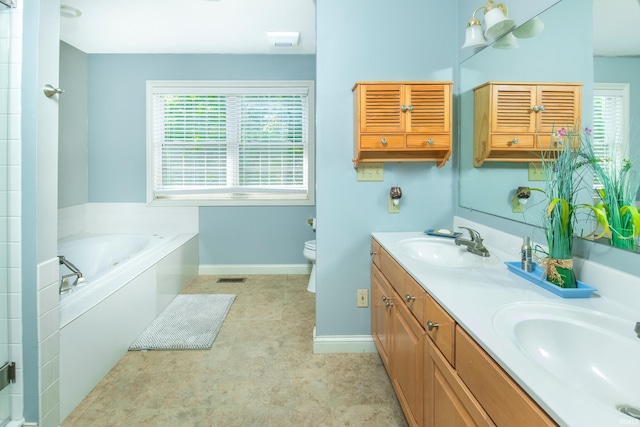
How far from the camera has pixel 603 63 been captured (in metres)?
1.15

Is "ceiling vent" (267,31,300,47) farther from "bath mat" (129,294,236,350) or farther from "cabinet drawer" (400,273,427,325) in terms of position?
"cabinet drawer" (400,273,427,325)

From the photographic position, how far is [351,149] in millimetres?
2293

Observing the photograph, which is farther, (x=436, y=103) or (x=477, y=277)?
(x=436, y=103)

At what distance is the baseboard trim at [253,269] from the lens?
13.6ft

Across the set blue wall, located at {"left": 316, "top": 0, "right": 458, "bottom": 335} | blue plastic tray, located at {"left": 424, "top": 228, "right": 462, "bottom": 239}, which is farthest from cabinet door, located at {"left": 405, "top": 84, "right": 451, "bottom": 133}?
blue plastic tray, located at {"left": 424, "top": 228, "right": 462, "bottom": 239}

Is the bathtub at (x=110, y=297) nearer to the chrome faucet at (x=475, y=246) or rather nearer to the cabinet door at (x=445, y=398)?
the cabinet door at (x=445, y=398)

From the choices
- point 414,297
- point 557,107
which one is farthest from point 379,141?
point 414,297

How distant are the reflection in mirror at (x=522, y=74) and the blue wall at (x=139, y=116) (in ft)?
7.41

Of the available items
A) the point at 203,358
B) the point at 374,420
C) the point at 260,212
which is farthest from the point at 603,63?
the point at 260,212

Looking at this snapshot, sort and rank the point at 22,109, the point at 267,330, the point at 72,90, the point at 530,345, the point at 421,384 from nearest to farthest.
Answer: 1. the point at 530,345
2. the point at 421,384
3. the point at 22,109
4. the point at 267,330
5. the point at 72,90

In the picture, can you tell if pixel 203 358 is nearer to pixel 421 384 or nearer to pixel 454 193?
pixel 421 384

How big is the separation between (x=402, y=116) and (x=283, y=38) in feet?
6.67

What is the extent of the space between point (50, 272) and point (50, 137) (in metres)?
0.60

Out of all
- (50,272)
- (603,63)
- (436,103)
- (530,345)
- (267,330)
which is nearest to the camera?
(530,345)
